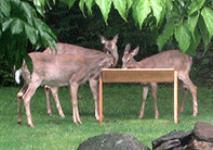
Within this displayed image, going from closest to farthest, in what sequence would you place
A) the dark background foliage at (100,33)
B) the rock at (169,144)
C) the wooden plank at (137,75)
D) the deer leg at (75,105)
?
the rock at (169,144) < the deer leg at (75,105) < the wooden plank at (137,75) < the dark background foliage at (100,33)

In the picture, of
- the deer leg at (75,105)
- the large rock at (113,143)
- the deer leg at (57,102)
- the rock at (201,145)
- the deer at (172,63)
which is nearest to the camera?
the large rock at (113,143)

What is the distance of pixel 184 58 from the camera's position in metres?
13.7

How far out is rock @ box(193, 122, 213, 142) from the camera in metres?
7.85

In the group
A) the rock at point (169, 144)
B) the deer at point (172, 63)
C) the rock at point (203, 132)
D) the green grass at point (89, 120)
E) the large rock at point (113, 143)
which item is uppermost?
the large rock at point (113, 143)

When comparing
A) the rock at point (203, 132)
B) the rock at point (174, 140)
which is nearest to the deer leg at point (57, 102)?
the rock at point (174, 140)

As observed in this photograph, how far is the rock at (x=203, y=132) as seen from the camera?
7.85m

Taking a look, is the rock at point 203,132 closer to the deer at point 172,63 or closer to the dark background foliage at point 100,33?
the deer at point 172,63

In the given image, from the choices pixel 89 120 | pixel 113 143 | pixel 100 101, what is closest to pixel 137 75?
pixel 100 101

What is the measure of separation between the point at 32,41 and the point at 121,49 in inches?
708

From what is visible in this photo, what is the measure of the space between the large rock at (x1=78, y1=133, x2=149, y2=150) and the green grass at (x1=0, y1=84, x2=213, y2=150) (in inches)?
82.1

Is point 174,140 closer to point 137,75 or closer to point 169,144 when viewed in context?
point 169,144

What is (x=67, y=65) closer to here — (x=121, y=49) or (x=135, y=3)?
(x=121, y=49)

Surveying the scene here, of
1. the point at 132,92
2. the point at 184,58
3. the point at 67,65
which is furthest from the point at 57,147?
the point at 132,92

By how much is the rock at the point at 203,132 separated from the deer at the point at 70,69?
438 cm
